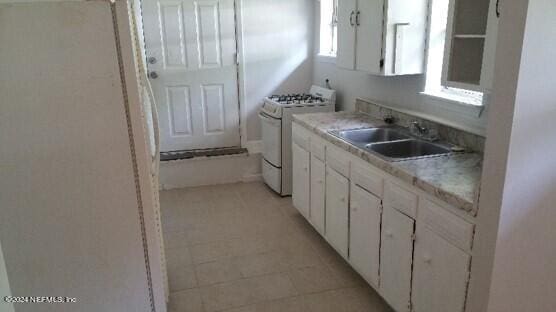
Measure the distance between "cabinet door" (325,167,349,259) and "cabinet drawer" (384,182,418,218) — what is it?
18.5 inches

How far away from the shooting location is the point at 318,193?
10.4ft

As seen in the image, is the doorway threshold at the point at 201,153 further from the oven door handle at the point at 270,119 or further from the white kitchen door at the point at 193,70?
the oven door handle at the point at 270,119

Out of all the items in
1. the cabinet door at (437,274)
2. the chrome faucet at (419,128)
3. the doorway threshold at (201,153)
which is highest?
the chrome faucet at (419,128)

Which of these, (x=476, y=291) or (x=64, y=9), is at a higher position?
(x=64, y=9)

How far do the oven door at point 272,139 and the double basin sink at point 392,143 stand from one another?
1.19m

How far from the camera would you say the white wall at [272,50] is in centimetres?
450

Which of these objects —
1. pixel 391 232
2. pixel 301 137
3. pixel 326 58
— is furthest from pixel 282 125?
pixel 391 232

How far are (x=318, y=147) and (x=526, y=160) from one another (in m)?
1.71

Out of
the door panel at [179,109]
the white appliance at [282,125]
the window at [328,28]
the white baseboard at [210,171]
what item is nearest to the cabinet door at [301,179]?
the white appliance at [282,125]

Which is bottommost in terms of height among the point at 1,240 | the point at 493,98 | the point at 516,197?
the point at 1,240

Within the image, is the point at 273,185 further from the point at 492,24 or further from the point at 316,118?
the point at 492,24

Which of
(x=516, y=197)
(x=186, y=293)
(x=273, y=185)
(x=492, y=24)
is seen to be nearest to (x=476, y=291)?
(x=516, y=197)

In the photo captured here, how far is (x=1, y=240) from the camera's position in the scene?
1.83 metres

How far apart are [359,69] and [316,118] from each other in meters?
0.53
